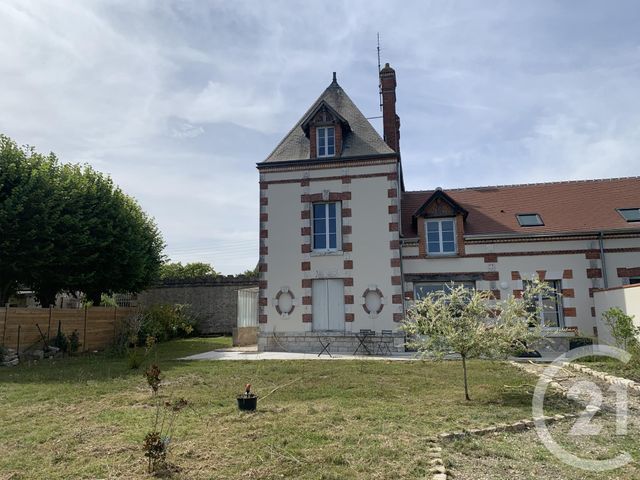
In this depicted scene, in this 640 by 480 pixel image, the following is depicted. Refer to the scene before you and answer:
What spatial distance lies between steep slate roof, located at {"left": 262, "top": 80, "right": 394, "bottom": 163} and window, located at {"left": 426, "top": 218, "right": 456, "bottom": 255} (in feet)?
9.40

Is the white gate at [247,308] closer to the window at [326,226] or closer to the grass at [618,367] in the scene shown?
the window at [326,226]

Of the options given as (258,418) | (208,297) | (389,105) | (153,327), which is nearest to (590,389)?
(258,418)

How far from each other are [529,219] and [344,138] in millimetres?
6858

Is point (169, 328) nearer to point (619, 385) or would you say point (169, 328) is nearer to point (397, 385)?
point (397, 385)

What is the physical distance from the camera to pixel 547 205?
1603cm

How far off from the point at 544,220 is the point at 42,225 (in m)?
16.2

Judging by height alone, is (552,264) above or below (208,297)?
above

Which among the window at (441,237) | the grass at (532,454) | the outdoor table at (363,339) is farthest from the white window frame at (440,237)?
the grass at (532,454)

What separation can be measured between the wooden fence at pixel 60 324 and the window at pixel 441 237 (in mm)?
11436

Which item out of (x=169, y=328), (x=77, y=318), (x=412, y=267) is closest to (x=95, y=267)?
(x=77, y=318)

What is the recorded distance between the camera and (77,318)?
1512 centimetres

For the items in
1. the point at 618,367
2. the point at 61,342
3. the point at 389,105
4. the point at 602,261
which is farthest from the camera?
the point at 389,105

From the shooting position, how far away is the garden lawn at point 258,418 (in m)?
4.28

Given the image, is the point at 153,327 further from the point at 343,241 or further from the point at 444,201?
the point at 444,201
